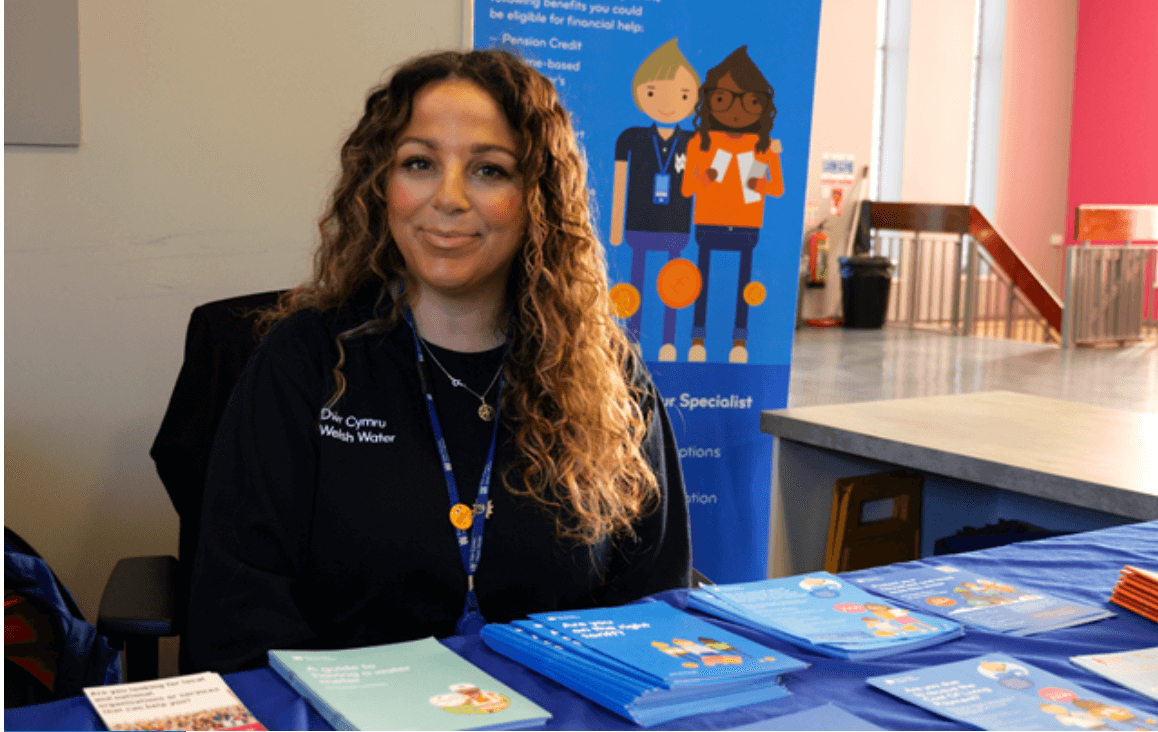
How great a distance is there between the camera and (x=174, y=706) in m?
0.99

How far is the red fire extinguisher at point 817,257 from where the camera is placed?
10875 mm

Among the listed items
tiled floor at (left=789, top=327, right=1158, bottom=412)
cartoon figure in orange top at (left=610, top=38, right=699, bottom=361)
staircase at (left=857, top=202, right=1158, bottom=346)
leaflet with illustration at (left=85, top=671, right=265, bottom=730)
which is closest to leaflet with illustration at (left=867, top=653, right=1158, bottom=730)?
leaflet with illustration at (left=85, top=671, right=265, bottom=730)

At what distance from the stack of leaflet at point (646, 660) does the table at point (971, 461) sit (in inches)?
47.6

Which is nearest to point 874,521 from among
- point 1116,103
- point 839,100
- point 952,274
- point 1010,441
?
point 1010,441

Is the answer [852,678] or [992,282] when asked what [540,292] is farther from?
[992,282]

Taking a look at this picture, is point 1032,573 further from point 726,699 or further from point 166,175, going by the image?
point 166,175

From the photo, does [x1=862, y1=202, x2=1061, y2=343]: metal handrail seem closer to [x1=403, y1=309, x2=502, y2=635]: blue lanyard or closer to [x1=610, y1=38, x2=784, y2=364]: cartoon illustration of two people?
[x1=610, y1=38, x2=784, y2=364]: cartoon illustration of two people

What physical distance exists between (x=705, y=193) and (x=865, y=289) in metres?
7.86

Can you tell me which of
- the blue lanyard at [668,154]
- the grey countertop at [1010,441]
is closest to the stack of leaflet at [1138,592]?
the grey countertop at [1010,441]

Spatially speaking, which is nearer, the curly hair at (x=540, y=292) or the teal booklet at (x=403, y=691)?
the teal booklet at (x=403, y=691)

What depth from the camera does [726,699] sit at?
1.07m

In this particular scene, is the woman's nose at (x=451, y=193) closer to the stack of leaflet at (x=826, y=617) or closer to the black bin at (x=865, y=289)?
the stack of leaflet at (x=826, y=617)

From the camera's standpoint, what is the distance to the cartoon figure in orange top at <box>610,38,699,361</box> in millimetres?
2922

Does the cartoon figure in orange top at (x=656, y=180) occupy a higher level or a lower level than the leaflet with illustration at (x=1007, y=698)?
higher
